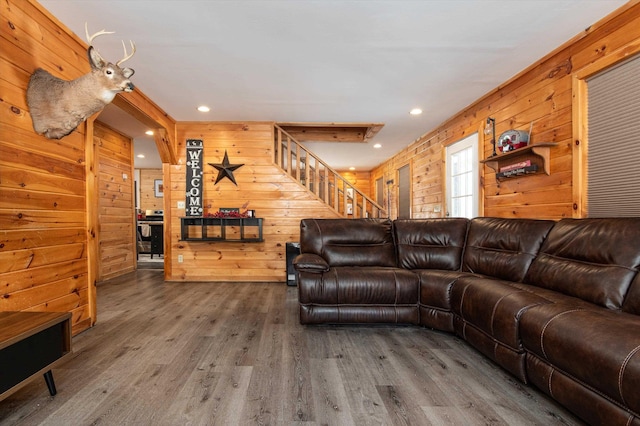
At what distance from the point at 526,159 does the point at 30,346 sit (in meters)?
4.03

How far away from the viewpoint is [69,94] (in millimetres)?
2139

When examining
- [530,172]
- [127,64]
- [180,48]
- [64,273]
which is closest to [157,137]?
[127,64]

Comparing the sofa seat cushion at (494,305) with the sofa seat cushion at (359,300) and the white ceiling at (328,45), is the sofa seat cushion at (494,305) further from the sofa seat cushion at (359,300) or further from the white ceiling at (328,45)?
the white ceiling at (328,45)

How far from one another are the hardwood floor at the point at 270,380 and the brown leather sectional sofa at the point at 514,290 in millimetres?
183

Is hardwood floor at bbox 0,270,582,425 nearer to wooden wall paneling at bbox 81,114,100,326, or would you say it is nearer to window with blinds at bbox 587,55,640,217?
wooden wall paneling at bbox 81,114,100,326

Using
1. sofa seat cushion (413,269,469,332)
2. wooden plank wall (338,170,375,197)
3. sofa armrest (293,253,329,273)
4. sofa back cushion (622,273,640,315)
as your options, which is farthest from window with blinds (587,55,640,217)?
wooden plank wall (338,170,375,197)

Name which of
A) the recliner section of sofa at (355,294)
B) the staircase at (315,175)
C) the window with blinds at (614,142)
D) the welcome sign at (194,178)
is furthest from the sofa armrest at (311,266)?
the welcome sign at (194,178)

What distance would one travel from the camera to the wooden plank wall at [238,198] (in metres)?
4.65

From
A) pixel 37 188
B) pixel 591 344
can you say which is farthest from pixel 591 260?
pixel 37 188

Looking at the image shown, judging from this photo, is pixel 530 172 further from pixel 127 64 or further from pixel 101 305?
pixel 101 305

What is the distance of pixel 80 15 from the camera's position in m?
2.18

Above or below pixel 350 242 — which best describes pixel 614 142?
above

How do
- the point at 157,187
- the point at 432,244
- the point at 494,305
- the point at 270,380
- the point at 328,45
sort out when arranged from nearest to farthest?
the point at 270,380, the point at 494,305, the point at 328,45, the point at 432,244, the point at 157,187

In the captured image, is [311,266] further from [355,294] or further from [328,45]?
[328,45]
